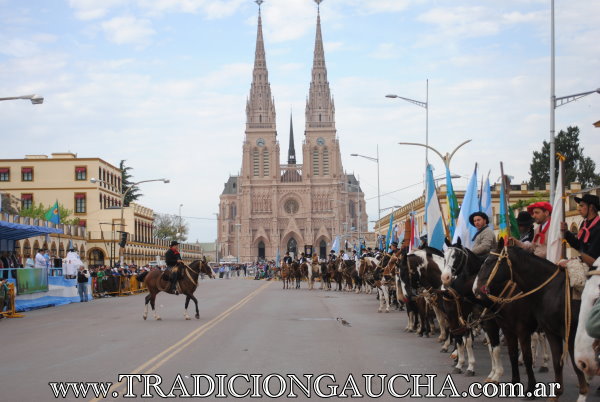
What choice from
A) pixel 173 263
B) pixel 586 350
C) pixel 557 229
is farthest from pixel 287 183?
pixel 586 350

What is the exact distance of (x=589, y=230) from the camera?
8.93 m

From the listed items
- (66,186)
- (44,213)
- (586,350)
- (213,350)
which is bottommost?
(213,350)

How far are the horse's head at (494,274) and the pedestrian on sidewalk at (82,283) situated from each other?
26332mm

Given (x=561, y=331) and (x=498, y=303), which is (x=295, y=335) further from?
(x=561, y=331)

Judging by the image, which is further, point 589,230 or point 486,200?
point 486,200

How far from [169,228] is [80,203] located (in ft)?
205

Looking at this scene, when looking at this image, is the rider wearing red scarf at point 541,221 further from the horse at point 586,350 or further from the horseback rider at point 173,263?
the horseback rider at point 173,263

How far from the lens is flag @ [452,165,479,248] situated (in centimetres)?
1602

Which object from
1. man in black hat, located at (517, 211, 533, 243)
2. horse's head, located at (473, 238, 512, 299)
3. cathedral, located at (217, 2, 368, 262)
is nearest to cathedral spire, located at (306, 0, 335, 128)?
cathedral, located at (217, 2, 368, 262)

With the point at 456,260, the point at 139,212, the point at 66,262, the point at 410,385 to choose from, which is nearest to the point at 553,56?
the point at 456,260

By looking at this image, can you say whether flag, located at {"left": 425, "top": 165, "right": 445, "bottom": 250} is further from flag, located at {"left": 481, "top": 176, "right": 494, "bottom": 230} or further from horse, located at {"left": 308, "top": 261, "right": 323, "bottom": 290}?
horse, located at {"left": 308, "top": 261, "right": 323, "bottom": 290}

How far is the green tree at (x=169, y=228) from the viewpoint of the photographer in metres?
138

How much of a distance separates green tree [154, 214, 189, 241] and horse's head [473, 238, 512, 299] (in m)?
127

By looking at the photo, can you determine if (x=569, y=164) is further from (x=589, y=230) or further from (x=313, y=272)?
(x=589, y=230)
